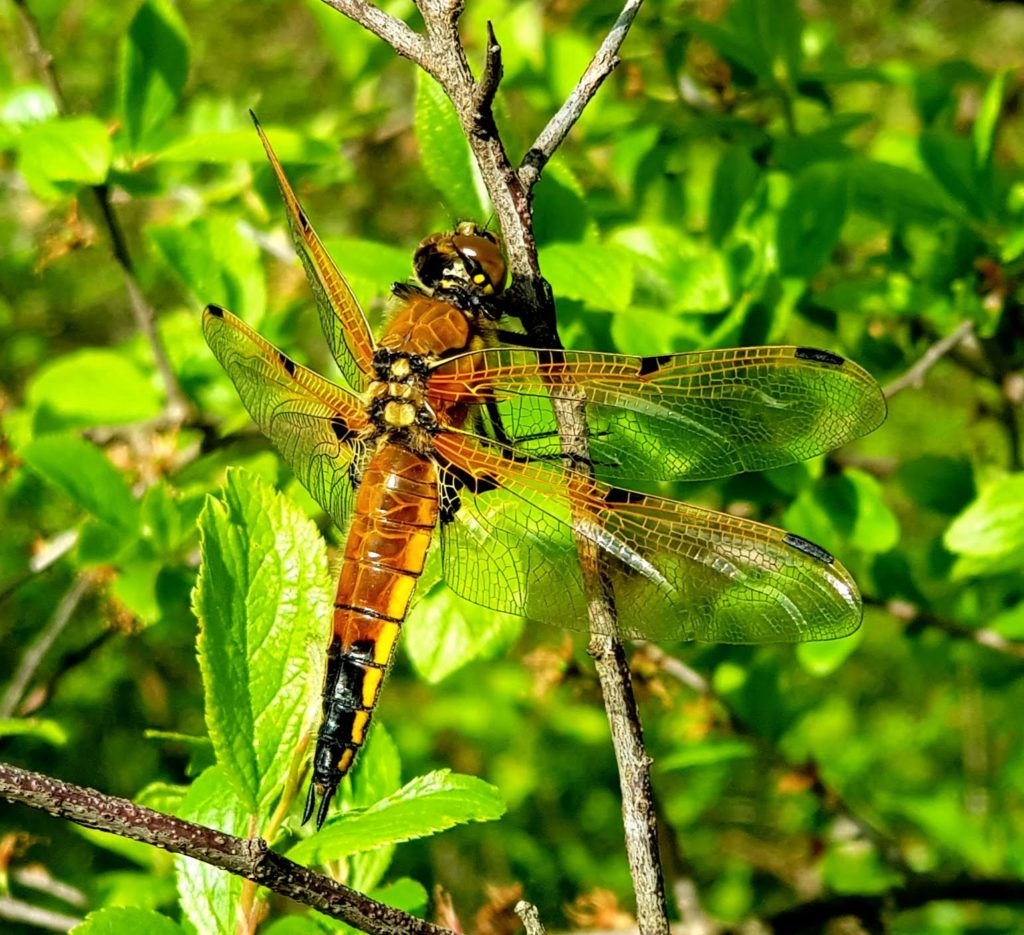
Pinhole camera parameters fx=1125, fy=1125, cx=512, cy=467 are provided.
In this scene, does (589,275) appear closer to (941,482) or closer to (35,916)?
(941,482)

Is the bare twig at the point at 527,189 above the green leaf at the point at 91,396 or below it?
below

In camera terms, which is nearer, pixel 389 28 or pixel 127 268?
pixel 389 28

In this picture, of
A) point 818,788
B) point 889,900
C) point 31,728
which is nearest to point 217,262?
point 31,728

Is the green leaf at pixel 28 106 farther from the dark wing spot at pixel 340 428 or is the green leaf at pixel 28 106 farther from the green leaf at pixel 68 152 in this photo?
the dark wing spot at pixel 340 428

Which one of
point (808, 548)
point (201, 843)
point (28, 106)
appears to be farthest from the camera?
point (28, 106)

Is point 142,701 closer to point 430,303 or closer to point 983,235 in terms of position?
point 430,303

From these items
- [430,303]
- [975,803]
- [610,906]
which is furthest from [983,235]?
[975,803]

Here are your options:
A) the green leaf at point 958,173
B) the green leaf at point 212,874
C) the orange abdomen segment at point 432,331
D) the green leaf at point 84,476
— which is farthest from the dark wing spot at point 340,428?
the green leaf at point 958,173
